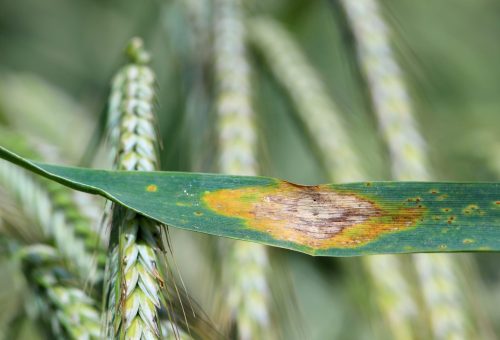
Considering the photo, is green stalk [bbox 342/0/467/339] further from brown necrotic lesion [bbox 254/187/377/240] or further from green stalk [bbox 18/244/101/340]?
green stalk [bbox 18/244/101/340]

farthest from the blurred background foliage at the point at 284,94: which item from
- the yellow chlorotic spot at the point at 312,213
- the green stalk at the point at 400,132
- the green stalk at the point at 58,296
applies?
the yellow chlorotic spot at the point at 312,213

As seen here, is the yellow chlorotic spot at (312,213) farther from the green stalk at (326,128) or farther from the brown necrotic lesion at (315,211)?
the green stalk at (326,128)

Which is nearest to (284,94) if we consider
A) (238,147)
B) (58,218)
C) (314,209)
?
(238,147)

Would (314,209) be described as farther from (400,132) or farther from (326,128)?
(326,128)

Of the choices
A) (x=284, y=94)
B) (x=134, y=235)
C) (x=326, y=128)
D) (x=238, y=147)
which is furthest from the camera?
(x=284, y=94)

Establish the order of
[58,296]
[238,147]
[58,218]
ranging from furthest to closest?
1. [238,147]
2. [58,218]
3. [58,296]

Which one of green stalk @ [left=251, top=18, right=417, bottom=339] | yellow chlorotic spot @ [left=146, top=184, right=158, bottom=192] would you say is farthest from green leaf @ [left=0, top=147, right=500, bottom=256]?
green stalk @ [left=251, top=18, right=417, bottom=339]
